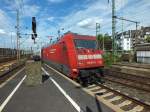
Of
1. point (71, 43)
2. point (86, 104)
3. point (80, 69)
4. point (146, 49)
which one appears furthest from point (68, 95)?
point (146, 49)

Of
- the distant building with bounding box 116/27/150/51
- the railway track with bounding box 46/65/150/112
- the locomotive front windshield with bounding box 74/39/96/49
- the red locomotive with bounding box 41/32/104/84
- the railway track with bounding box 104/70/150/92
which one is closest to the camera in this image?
the railway track with bounding box 46/65/150/112

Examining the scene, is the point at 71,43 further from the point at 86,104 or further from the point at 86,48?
the point at 86,104

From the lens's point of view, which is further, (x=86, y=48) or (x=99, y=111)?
(x=86, y=48)

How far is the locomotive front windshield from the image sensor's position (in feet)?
56.0

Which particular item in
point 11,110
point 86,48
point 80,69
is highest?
point 86,48

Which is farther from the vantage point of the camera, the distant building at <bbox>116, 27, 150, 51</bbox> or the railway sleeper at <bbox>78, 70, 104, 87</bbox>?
the distant building at <bbox>116, 27, 150, 51</bbox>

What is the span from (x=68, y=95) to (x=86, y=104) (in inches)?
85.3

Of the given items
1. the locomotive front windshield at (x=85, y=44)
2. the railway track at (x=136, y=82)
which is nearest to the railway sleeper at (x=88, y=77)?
the railway track at (x=136, y=82)

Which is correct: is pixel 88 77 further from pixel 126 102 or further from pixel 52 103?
pixel 52 103

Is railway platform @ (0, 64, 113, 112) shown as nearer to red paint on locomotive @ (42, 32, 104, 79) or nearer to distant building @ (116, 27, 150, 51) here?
red paint on locomotive @ (42, 32, 104, 79)

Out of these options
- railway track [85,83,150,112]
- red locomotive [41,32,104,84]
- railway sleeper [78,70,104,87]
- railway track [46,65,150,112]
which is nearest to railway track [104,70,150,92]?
railway sleeper [78,70,104,87]

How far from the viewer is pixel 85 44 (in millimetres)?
17359

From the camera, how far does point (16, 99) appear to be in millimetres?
11352

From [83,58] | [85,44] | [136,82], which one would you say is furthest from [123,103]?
[85,44]
